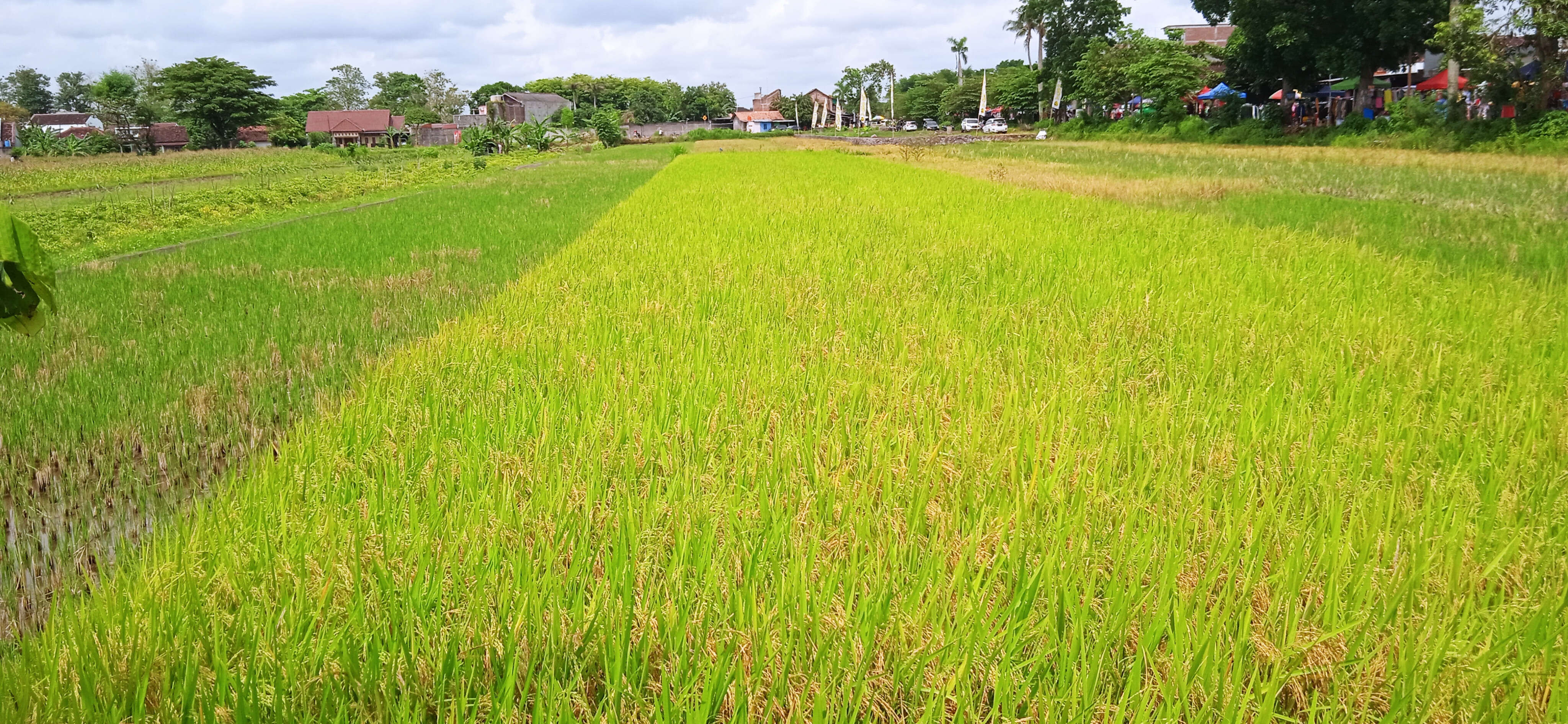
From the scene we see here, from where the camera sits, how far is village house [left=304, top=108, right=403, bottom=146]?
5541cm

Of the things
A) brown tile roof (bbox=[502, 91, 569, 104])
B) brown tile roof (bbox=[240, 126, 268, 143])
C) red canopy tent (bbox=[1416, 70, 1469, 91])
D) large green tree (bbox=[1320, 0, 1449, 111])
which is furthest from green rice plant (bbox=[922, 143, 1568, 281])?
brown tile roof (bbox=[502, 91, 569, 104])

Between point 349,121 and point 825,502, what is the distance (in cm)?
6305

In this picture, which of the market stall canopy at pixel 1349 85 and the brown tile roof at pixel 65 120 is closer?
the market stall canopy at pixel 1349 85

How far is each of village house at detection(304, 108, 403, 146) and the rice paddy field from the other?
186 ft

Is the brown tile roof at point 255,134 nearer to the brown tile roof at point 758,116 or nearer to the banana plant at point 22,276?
the brown tile roof at point 758,116

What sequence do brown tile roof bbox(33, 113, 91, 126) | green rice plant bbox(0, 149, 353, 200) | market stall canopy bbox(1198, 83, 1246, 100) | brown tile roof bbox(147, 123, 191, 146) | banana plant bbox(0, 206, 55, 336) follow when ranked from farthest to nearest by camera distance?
brown tile roof bbox(33, 113, 91, 126) → brown tile roof bbox(147, 123, 191, 146) → market stall canopy bbox(1198, 83, 1246, 100) → green rice plant bbox(0, 149, 353, 200) → banana plant bbox(0, 206, 55, 336)

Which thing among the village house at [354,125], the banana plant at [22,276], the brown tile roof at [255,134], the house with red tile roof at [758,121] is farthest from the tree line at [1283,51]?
the brown tile roof at [255,134]

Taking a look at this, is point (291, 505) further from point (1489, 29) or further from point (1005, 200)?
point (1489, 29)

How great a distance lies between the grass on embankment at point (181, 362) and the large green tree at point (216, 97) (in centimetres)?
4259

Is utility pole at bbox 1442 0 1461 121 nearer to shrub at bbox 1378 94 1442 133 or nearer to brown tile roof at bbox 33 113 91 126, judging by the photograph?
shrub at bbox 1378 94 1442 133

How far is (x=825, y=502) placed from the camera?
200cm

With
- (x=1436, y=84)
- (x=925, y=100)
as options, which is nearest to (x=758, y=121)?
(x=925, y=100)

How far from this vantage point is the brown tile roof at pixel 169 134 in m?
47.8

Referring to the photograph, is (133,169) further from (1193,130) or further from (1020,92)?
(1020,92)
